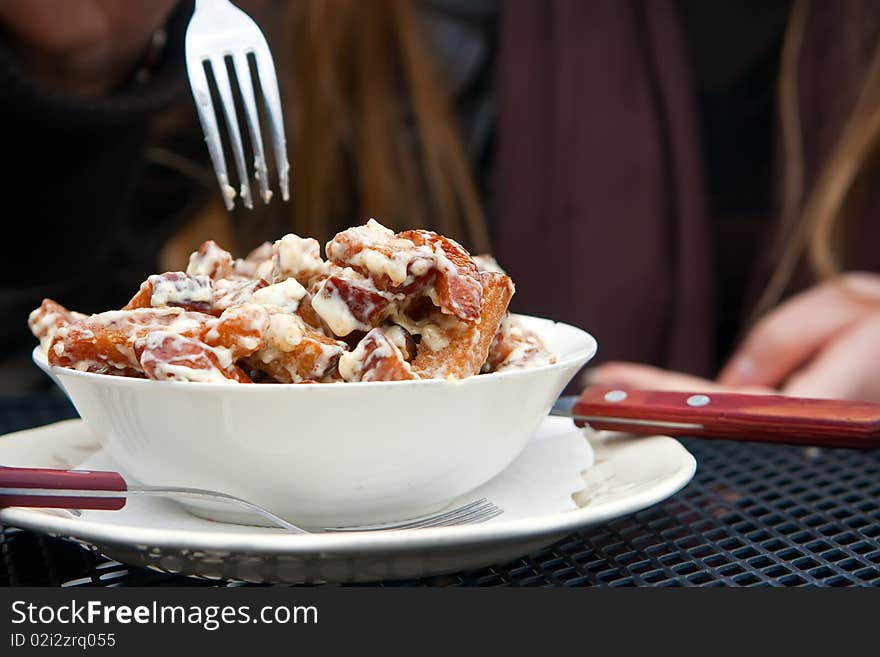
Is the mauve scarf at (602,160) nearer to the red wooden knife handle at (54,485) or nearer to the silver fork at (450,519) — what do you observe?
the silver fork at (450,519)

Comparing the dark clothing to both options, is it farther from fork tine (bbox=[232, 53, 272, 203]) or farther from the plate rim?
the plate rim

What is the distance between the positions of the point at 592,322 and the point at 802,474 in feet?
3.02

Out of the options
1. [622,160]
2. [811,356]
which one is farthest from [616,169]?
[811,356]

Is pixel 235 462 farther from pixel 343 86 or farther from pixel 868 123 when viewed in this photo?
pixel 343 86

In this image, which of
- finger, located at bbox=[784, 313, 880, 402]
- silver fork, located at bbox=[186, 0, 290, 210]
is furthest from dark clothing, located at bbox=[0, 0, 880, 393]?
silver fork, located at bbox=[186, 0, 290, 210]

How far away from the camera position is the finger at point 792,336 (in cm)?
A: 98

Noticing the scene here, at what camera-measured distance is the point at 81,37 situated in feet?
3.47

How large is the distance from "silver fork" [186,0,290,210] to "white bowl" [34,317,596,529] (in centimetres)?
18

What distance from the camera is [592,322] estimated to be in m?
1.57

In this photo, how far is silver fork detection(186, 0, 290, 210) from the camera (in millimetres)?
583

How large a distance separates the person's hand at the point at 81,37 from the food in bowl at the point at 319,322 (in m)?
0.68

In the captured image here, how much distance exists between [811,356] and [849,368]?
0.37 feet

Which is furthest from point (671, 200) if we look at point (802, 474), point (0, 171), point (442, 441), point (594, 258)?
point (442, 441)

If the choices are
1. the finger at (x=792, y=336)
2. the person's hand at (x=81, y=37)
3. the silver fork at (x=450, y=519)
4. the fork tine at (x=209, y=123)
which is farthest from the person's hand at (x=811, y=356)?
the person's hand at (x=81, y=37)
